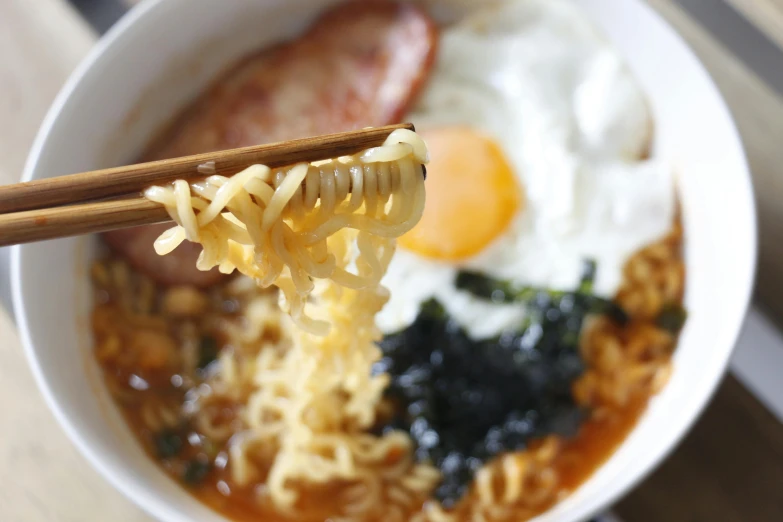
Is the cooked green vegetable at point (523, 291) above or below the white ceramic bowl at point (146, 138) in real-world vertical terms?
below

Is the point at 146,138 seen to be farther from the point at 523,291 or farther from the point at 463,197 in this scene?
the point at 523,291

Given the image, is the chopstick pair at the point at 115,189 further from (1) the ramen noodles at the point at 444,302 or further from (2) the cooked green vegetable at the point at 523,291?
(2) the cooked green vegetable at the point at 523,291

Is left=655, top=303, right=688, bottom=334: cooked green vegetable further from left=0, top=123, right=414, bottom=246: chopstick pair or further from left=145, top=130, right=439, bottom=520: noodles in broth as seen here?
left=0, top=123, right=414, bottom=246: chopstick pair

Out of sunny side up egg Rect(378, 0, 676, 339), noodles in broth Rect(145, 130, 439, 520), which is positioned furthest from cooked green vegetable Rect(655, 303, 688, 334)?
noodles in broth Rect(145, 130, 439, 520)

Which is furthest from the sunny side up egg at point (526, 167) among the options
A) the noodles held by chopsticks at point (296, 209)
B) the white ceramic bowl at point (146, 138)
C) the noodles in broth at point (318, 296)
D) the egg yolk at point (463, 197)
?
the noodles held by chopsticks at point (296, 209)

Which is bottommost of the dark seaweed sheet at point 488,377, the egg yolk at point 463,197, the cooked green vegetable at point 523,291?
the dark seaweed sheet at point 488,377

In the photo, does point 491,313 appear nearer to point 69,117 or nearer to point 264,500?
point 264,500

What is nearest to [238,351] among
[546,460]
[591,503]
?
[546,460]

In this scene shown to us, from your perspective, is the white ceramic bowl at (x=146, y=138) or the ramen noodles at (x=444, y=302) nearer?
the white ceramic bowl at (x=146, y=138)
